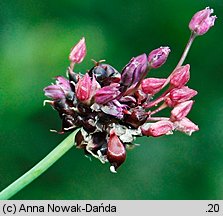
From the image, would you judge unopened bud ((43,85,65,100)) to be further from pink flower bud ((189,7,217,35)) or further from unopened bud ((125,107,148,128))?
pink flower bud ((189,7,217,35))

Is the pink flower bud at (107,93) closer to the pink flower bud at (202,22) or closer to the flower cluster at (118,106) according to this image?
the flower cluster at (118,106)

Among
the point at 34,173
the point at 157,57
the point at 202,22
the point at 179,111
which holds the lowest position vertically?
the point at 34,173

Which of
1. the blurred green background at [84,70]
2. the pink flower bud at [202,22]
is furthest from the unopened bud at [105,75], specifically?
the blurred green background at [84,70]

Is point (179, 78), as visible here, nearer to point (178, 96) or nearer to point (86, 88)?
point (178, 96)

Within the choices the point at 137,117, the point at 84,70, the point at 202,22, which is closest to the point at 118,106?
the point at 137,117

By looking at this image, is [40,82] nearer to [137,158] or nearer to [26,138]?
[26,138]

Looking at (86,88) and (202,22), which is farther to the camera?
(202,22)

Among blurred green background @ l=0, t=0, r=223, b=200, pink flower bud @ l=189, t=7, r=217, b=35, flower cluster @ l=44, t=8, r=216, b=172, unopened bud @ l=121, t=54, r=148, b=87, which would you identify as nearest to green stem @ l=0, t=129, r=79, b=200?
flower cluster @ l=44, t=8, r=216, b=172
